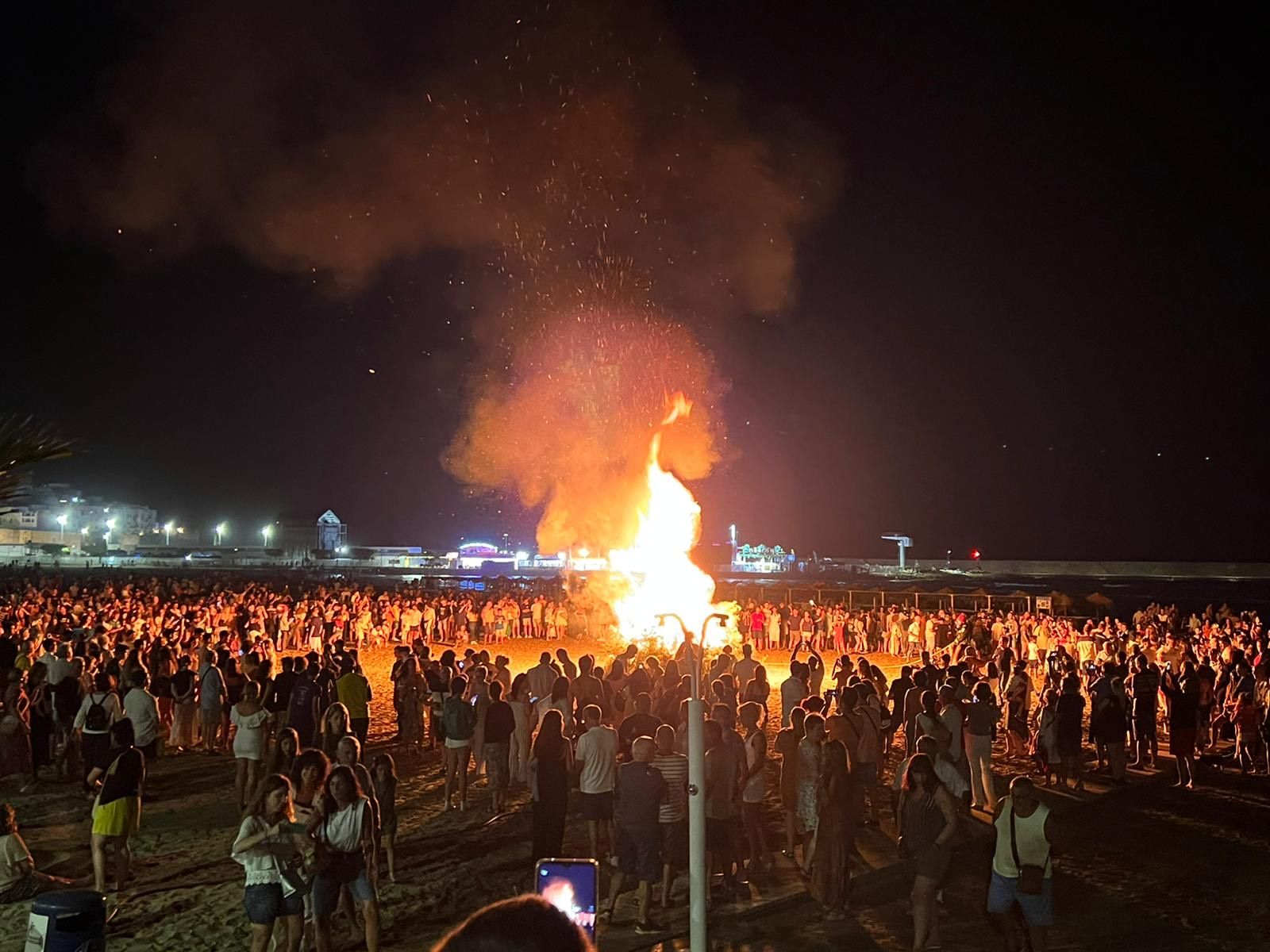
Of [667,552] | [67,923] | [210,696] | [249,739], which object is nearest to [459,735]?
[249,739]

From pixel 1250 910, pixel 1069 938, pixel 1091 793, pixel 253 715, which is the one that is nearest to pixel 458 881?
pixel 253 715

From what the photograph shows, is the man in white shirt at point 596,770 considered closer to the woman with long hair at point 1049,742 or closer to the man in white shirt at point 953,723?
the man in white shirt at point 953,723

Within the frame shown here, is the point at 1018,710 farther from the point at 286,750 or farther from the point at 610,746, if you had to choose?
the point at 286,750

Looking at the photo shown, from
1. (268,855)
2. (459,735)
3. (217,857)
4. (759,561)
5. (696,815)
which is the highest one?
(759,561)

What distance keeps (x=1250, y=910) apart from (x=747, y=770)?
449cm

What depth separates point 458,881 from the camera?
8.80 m

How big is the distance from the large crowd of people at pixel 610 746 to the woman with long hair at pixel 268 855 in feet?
0.05

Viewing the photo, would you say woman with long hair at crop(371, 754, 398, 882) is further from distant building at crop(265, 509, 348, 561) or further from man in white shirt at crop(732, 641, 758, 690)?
distant building at crop(265, 509, 348, 561)

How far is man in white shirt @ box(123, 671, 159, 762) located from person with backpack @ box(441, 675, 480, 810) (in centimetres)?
325

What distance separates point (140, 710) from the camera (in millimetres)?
10734

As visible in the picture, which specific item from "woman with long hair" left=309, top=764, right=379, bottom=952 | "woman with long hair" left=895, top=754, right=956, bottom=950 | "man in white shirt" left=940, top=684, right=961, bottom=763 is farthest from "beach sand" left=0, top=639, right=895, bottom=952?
"man in white shirt" left=940, top=684, right=961, bottom=763

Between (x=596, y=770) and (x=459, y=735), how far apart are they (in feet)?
8.70

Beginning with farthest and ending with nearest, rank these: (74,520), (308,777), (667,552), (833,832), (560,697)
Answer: (74,520), (667,552), (560,697), (833,832), (308,777)

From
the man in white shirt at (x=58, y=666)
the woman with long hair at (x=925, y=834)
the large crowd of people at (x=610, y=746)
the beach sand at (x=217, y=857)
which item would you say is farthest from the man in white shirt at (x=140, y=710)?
the woman with long hair at (x=925, y=834)
